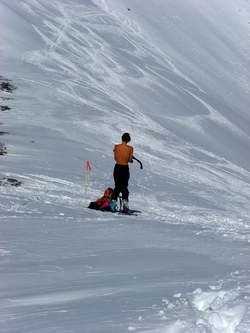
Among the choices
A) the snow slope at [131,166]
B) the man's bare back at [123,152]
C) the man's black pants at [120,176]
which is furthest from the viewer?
the man's black pants at [120,176]

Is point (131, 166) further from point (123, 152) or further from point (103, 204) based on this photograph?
point (123, 152)

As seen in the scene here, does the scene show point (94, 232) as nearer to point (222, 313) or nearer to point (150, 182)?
point (222, 313)

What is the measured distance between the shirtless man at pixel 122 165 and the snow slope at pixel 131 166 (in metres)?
0.64

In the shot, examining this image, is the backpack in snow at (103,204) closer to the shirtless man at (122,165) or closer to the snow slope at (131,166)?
the shirtless man at (122,165)

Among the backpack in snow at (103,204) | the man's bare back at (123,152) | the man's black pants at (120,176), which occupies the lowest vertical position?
the backpack in snow at (103,204)

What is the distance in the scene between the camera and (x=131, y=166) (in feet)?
44.9

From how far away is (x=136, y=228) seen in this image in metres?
6.64

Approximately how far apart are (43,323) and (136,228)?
395 centimetres

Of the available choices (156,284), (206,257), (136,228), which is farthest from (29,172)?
(156,284)

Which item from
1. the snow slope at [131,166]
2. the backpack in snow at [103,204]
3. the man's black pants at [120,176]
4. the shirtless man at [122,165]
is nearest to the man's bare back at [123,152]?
Answer: the shirtless man at [122,165]

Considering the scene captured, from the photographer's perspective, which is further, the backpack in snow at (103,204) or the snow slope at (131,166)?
the backpack in snow at (103,204)

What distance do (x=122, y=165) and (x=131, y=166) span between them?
17.6 ft

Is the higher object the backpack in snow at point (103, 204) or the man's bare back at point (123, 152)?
the man's bare back at point (123, 152)

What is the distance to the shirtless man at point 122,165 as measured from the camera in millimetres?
8195
